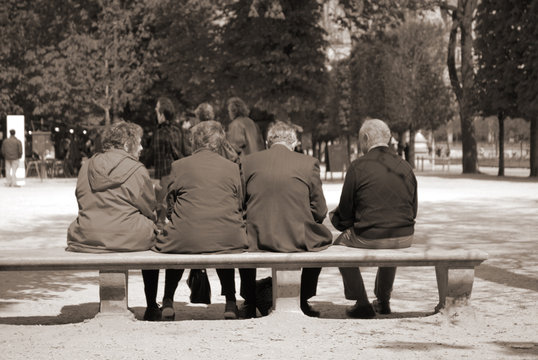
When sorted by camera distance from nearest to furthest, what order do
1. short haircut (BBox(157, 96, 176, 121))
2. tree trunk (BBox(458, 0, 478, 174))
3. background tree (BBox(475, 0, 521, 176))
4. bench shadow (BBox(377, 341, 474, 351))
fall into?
bench shadow (BBox(377, 341, 474, 351))
short haircut (BBox(157, 96, 176, 121))
background tree (BBox(475, 0, 521, 176))
tree trunk (BBox(458, 0, 478, 174))

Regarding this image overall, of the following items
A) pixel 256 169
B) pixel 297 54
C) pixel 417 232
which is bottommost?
pixel 417 232

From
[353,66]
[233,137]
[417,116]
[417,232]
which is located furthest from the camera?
[353,66]

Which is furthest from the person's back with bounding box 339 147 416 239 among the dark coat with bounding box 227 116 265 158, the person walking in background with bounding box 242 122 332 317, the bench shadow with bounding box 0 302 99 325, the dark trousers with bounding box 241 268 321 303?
the dark coat with bounding box 227 116 265 158

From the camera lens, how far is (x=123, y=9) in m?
46.1

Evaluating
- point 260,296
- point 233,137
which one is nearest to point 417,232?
point 233,137

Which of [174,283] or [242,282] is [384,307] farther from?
[174,283]

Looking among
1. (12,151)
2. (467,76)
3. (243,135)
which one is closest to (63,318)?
(243,135)

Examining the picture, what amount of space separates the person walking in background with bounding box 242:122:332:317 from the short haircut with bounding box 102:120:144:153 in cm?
89

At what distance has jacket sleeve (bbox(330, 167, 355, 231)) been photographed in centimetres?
784

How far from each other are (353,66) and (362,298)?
73.8 meters

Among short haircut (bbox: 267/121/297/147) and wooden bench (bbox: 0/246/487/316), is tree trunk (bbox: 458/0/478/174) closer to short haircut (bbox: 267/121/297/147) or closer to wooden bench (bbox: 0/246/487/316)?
short haircut (bbox: 267/121/297/147)

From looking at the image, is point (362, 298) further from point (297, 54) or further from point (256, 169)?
point (297, 54)

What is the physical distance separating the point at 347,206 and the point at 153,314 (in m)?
1.71

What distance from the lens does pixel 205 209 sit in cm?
756
